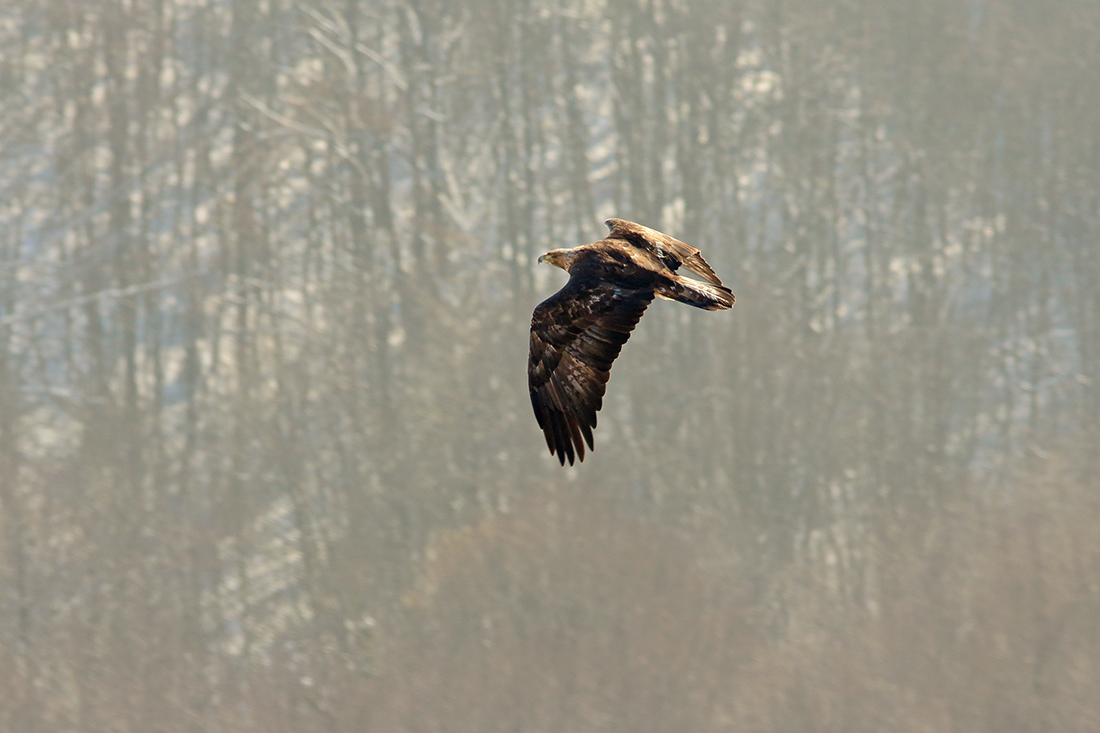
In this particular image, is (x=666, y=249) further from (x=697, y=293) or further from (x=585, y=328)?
(x=697, y=293)

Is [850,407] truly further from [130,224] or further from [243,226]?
[130,224]

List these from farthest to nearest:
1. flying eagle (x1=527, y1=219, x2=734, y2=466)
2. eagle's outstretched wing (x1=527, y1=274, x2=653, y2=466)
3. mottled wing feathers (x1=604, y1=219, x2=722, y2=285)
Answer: mottled wing feathers (x1=604, y1=219, x2=722, y2=285) < eagle's outstretched wing (x1=527, y1=274, x2=653, y2=466) < flying eagle (x1=527, y1=219, x2=734, y2=466)

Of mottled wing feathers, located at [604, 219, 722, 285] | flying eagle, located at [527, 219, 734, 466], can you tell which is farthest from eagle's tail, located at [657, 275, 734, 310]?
mottled wing feathers, located at [604, 219, 722, 285]

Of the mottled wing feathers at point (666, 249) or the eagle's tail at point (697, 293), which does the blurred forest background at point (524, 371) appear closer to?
the mottled wing feathers at point (666, 249)

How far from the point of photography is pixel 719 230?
2944cm

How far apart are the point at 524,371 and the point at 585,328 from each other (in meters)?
16.6

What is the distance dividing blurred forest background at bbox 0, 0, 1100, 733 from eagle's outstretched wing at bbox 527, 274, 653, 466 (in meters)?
15.8

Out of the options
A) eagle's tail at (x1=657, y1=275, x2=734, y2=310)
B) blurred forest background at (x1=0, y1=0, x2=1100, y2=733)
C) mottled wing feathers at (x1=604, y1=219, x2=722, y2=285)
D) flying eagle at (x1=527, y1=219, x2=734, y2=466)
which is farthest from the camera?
blurred forest background at (x1=0, y1=0, x2=1100, y2=733)

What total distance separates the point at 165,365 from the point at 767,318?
12586 mm

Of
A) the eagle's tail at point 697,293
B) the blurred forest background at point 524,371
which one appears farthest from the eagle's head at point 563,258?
the blurred forest background at point 524,371

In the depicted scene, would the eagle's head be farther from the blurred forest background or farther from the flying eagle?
the blurred forest background

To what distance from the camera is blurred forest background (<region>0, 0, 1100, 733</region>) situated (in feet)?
86.8

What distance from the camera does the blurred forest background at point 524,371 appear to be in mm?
26453

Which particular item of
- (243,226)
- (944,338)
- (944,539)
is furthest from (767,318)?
(243,226)
